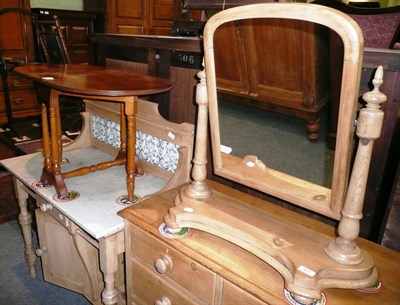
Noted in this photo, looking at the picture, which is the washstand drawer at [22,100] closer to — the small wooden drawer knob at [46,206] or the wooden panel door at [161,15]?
the wooden panel door at [161,15]

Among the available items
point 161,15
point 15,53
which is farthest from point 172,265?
point 161,15

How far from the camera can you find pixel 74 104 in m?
3.74

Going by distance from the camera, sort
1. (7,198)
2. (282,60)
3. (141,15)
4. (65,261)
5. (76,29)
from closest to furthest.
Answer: (282,60) → (65,261) → (7,198) → (76,29) → (141,15)

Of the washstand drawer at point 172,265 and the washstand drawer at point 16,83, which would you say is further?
the washstand drawer at point 16,83

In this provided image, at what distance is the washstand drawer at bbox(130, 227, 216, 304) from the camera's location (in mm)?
933

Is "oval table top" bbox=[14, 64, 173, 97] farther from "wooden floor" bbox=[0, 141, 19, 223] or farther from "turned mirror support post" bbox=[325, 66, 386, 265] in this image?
"wooden floor" bbox=[0, 141, 19, 223]

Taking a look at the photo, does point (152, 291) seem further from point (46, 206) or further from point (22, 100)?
point (22, 100)

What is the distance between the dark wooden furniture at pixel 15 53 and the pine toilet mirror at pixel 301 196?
2.99m

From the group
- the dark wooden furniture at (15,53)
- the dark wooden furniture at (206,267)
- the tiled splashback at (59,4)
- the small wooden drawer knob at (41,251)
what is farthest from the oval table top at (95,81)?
the tiled splashback at (59,4)

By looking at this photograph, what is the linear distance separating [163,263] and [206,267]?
0.58 feet

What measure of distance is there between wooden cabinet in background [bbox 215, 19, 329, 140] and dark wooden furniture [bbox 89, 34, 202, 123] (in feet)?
1.16

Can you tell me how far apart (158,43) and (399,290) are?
1.23m

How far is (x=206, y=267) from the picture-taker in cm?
89

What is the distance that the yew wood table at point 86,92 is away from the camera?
1160 millimetres
